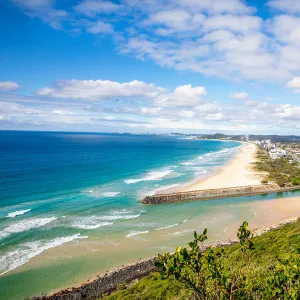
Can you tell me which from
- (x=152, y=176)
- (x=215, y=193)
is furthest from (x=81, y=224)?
(x=152, y=176)

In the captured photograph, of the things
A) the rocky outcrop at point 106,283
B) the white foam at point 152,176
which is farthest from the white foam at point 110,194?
the rocky outcrop at point 106,283

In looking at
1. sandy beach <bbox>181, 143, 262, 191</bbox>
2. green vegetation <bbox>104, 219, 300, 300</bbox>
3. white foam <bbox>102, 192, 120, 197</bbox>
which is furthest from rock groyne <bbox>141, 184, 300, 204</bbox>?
green vegetation <bbox>104, 219, 300, 300</bbox>

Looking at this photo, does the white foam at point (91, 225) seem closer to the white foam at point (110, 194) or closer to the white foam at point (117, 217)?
the white foam at point (117, 217)

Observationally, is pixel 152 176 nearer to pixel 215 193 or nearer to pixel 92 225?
pixel 215 193

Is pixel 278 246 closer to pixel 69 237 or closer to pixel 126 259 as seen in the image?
pixel 126 259

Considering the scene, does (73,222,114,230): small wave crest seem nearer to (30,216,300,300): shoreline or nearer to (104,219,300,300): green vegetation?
(30,216,300,300): shoreline

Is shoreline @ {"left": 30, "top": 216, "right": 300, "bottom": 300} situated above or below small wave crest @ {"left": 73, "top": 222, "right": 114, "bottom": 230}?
below
